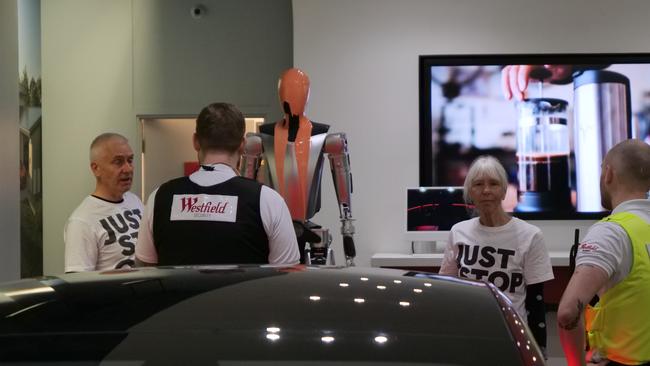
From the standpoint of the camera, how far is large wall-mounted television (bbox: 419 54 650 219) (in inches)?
273

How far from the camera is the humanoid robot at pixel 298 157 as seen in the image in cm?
472

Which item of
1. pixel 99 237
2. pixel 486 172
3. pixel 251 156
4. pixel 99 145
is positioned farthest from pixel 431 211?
pixel 99 237

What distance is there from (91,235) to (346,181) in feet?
6.56

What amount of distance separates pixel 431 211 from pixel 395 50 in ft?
5.06

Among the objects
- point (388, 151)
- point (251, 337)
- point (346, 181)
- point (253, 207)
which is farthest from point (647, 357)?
point (388, 151)

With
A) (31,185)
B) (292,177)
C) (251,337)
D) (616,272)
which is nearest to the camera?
(251,337)

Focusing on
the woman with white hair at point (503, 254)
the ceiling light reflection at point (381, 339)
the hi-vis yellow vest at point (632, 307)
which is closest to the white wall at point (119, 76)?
the woman with white hair at point (503, 254)

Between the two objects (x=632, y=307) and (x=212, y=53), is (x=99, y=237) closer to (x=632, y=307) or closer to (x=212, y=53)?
(x=632, y=307)

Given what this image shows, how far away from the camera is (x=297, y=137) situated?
4.81 metres

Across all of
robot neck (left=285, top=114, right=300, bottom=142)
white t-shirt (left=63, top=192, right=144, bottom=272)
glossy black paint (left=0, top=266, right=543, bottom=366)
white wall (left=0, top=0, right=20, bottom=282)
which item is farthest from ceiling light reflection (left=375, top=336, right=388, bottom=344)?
white wall (left=0, top=0, right=20, bottom=282)

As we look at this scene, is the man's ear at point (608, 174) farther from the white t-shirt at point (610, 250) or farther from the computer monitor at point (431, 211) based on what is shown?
the computer monitor at point (431, 211)

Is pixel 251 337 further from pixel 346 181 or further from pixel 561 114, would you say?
pixel 561 114

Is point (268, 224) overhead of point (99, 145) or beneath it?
beneath

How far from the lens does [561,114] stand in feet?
22.8
